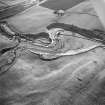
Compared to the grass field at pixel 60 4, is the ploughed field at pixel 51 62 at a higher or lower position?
lower

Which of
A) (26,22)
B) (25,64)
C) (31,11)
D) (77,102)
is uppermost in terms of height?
(31,11)

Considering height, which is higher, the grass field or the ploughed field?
the grass field

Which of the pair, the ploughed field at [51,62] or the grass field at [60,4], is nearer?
the ploughed field at [51,62]

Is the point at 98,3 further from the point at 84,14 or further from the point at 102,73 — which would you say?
the point at 84,14

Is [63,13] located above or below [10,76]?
above

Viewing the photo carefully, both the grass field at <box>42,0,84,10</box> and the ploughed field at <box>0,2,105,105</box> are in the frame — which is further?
the grass field at <box>42,0,84,10</box>

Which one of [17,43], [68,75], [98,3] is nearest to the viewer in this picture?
[98,3]

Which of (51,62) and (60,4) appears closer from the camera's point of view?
(51,62)

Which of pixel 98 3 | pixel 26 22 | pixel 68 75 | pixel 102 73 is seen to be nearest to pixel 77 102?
pixel 68 75
